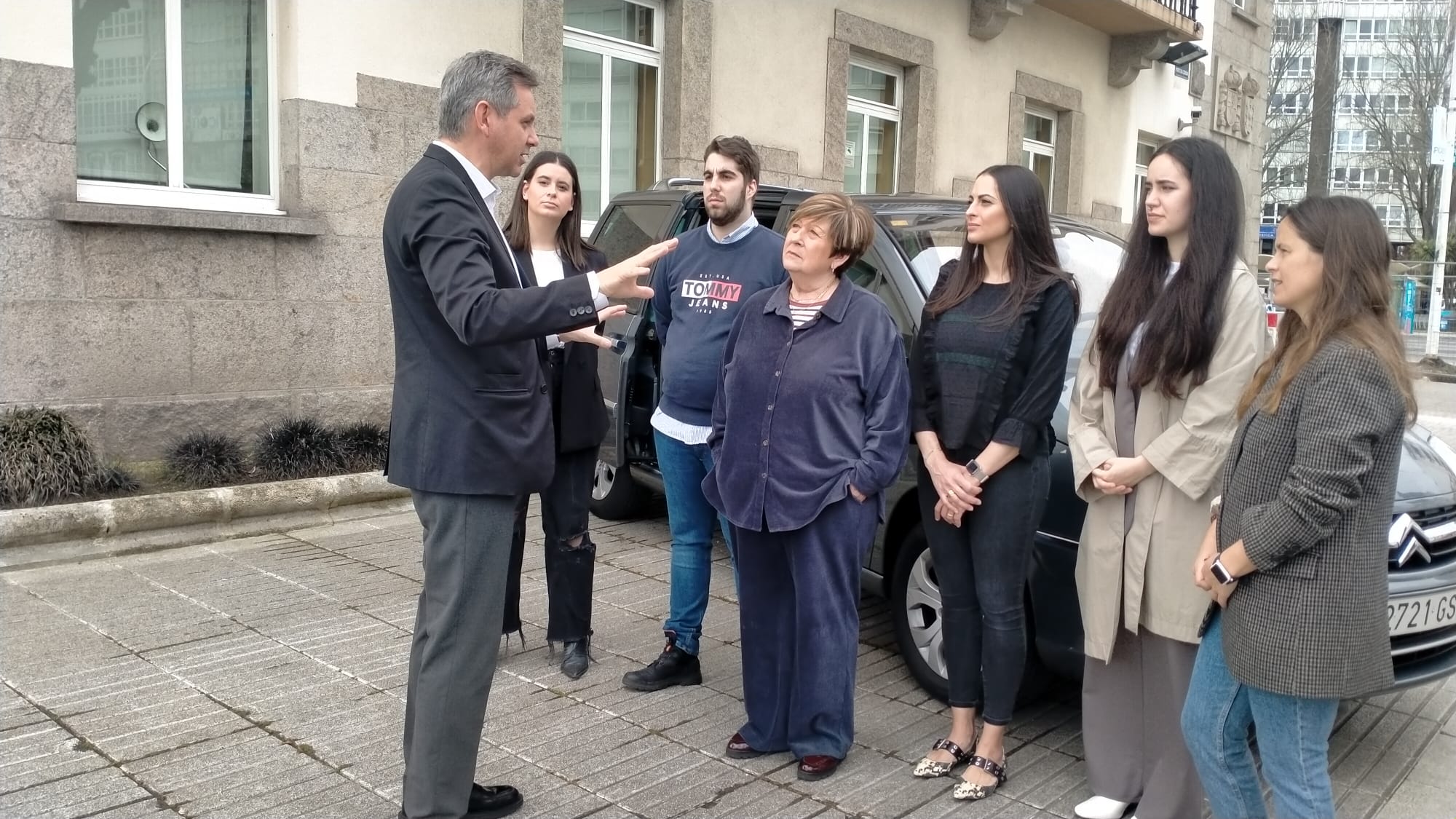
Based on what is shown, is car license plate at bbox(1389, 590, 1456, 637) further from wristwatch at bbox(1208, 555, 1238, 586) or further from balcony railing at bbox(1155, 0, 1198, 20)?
balcony railing at bbox(1155, 0, 1198, 20)

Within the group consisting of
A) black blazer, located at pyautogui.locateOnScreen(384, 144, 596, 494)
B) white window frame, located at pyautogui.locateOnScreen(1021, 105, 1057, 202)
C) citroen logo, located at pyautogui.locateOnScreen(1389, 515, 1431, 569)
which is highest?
white window frame, located at pyautogui.locateOnScreen(1021, 105, 1057, 202)

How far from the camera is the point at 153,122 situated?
7.43 meters

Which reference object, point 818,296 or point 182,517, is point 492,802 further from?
point 182,517

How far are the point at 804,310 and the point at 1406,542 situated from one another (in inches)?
76.9

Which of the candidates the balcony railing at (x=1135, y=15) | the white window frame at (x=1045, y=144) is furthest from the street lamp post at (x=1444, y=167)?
the white window frame at (x=1045, y=144)

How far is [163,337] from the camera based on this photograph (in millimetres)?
7184

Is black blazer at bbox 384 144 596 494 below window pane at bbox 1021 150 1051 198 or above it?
below

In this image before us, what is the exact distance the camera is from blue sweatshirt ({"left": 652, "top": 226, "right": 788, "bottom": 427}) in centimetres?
420

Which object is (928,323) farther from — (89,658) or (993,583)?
(89,658)

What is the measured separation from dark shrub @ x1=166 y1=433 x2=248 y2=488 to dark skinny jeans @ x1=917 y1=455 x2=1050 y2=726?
4718 mm

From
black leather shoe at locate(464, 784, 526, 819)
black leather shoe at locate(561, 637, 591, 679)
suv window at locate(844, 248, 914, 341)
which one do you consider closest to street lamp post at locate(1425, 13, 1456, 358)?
suv window at locate(844, 248, 914, 341)

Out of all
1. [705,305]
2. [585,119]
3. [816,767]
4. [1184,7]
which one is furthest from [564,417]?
[1184,7]

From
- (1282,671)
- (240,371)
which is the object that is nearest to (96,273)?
(240,371)

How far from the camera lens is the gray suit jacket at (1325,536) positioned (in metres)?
2.40
